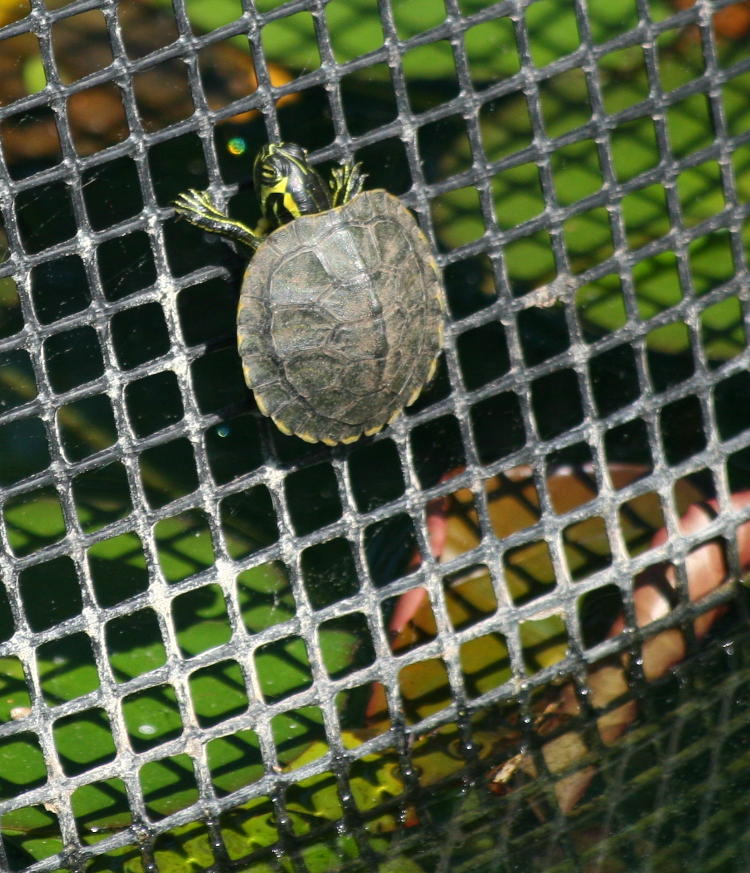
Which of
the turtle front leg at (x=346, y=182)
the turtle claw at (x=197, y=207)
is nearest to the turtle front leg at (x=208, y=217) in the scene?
the turtle claw at (x=197, y=207)

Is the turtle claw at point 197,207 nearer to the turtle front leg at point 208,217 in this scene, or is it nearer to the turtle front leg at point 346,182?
the turtle front leg at point 208,217

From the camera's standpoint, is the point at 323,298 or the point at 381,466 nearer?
the point at 323,298

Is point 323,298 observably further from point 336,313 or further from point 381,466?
point 381,466

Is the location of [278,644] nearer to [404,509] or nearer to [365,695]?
[365,695]

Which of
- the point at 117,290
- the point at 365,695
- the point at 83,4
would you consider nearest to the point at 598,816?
the point at 365,695

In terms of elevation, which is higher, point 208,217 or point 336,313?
point 208,217

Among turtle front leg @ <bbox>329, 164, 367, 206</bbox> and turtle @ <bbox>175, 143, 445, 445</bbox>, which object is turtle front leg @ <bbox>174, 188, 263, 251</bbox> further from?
turtle front leg @ <bbox>329, 164, 367, 206</bbox>

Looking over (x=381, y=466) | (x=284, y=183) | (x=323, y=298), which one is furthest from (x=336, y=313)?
(x=381, y=466)
